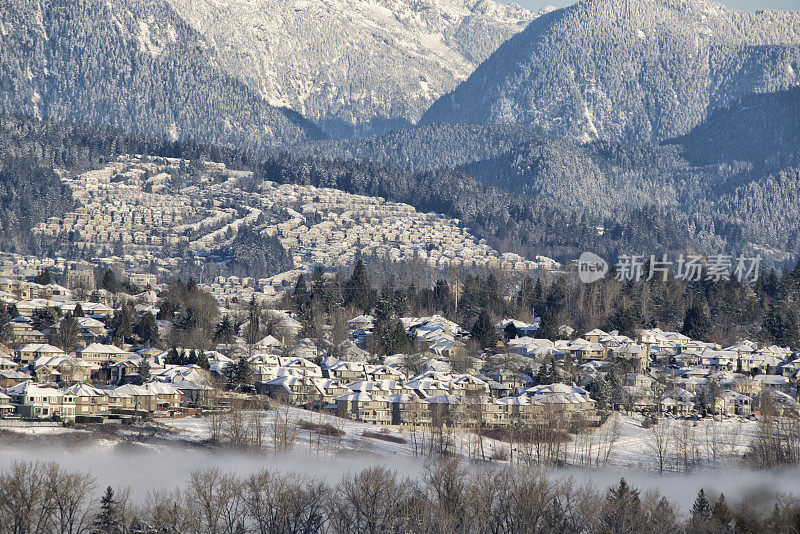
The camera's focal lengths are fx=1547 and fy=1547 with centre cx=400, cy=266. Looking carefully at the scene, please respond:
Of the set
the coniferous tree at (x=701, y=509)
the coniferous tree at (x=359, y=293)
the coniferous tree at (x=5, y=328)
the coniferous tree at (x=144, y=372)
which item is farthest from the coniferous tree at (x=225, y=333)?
the coniferous tree at (x=701, y=509)

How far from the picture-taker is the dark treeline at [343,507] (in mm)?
85750

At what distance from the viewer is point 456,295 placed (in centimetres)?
18438

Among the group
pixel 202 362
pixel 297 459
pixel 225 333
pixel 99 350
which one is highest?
pixel 225 333

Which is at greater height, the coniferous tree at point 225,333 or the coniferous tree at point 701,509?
the coniferous tree at point 225,333

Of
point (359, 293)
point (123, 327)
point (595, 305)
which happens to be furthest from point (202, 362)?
point (595, 305)

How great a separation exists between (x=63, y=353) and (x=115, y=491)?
4346cm

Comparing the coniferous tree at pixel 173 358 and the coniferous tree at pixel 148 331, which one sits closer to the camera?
the coniferous tree at pixel 173 358

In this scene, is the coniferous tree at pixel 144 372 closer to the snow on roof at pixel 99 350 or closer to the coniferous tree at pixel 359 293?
the snow on roof at pixel 99 350

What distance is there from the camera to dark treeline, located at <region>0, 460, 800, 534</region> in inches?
3376

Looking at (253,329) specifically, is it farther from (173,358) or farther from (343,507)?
(343,507)

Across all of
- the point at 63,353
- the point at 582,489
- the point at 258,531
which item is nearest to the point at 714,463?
the point at 582,489

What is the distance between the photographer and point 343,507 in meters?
90.5

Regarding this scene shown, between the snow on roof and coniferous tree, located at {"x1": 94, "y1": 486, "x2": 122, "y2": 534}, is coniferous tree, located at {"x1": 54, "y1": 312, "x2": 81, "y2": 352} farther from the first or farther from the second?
coniferous tree, located at {"x1": 94, "y1": 486, "x2": 122, "y2": 534}

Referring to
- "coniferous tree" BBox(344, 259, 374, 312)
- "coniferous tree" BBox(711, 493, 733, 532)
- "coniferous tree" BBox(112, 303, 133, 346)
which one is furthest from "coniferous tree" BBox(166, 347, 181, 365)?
"coniferous tree" BBox(711, 493, 733, 532)
